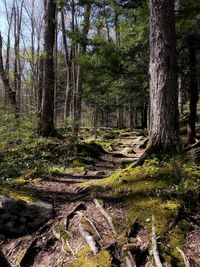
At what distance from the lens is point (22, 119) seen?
1143 centimetres

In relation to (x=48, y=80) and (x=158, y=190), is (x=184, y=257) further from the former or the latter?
(x=48, y=80)

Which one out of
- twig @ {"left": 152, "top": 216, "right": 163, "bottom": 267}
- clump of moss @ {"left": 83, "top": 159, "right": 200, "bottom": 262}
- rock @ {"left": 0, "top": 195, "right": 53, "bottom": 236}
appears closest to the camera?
twig @ {"left": 152, "top": 216, "right": 163, "bottom": 267}

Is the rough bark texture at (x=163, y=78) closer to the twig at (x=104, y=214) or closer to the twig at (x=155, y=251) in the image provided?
the twig at (x=104, y=214)

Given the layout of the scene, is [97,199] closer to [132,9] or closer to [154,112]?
[154,112]

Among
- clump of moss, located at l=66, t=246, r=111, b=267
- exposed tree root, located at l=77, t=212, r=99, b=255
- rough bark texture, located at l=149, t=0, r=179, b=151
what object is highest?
rough bark texture, located at l=149, t=0, r=179, b=151

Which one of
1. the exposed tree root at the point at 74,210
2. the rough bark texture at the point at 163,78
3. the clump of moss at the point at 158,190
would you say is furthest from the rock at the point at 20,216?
the rough bark texture at the point at 163,78

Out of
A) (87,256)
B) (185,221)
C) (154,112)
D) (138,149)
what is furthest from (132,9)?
(87,256)

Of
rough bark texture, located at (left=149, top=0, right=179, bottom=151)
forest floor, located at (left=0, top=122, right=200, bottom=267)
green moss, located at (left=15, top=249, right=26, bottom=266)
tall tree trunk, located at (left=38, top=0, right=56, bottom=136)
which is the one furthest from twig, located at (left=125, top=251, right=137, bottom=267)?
tall tree trunk, located at (left=38, top=0, right=56, bottom=136)

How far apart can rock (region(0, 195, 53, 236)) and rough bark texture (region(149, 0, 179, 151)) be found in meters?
2.51

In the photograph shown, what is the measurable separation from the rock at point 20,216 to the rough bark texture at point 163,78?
8.22ft

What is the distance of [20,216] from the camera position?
4781 mm

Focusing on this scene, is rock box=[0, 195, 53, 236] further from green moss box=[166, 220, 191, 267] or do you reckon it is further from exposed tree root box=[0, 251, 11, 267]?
green moss box=[166, 220, 191, 267]

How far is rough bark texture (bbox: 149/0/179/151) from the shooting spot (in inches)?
242

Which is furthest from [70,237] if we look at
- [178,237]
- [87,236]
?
[178,237]
